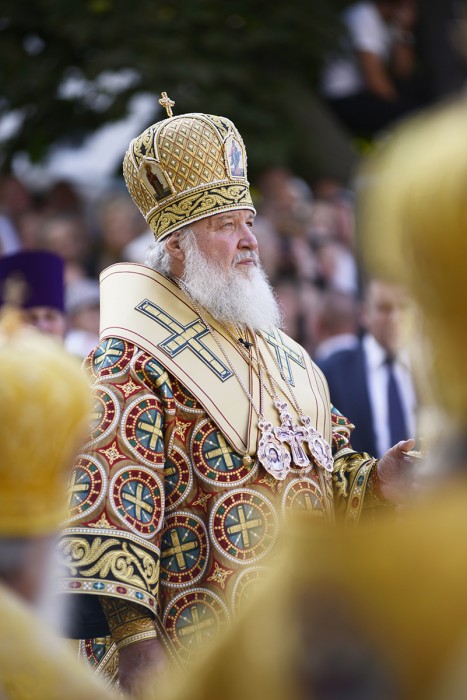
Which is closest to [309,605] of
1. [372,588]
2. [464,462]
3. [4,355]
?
[372,588]

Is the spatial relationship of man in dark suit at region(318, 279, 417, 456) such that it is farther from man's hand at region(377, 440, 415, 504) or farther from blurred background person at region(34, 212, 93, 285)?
man's hand at region(377, 440, 415, 504)

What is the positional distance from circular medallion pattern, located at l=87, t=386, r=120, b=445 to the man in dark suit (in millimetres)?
3346

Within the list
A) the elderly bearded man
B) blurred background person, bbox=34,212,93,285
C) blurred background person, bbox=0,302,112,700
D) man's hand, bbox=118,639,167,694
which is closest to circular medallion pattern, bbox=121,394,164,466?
the elderly bearded man

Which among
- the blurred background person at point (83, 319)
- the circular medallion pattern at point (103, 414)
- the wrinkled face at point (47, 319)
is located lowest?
the circular medallion pattern at point (103, 414)

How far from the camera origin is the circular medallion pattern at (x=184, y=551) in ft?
14.6

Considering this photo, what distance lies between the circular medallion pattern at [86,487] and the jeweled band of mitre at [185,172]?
Result: 0.93 metres

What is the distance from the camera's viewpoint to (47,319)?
6.93 m

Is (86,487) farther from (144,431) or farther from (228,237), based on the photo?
(228,237)

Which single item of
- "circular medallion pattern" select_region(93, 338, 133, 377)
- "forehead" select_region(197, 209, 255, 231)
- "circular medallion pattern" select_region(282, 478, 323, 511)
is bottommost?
"circular medallion pattern" select_region(282, 478, 323, 511)

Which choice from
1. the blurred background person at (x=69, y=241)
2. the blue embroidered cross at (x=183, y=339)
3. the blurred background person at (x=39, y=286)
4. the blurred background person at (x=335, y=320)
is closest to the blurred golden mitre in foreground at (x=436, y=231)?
the blue embroidered cross at (x=183, y=339)

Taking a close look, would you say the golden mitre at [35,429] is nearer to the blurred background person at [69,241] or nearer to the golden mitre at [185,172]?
the golden mitre at [185,172]

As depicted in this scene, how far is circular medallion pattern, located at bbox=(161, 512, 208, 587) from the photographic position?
4.46 metres

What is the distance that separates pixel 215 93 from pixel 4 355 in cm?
796

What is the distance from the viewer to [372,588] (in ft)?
6.18
